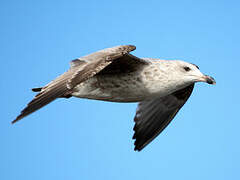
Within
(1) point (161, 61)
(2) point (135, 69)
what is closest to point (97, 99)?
(2) point (135, 69)

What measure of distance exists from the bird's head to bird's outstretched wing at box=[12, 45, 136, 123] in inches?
33.7

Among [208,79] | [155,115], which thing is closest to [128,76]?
[208,79]

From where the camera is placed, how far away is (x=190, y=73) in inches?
255

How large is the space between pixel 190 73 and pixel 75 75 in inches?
74.5

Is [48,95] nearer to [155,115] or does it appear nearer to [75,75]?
[75,75]

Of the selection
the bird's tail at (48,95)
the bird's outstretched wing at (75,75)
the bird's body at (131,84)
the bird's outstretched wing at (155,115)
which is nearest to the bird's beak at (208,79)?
the bird's body at (131,84)

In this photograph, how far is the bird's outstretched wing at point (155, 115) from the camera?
7789 mm

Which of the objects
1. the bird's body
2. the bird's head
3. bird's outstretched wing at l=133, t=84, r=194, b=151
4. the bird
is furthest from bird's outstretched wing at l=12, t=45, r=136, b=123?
bird's outstretched wing at l=133, t=84, r=194, b=151

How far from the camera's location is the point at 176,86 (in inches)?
252

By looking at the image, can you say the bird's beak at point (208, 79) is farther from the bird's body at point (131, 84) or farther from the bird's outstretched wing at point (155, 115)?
the bird's outstretched wing at point (155, 115)

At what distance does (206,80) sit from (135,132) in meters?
2.00

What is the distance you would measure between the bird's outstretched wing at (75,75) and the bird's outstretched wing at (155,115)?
2.04m

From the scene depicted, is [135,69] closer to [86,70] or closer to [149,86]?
[149,86]

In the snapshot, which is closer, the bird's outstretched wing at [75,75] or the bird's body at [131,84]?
the bird's outstretched wing at [75,75]
